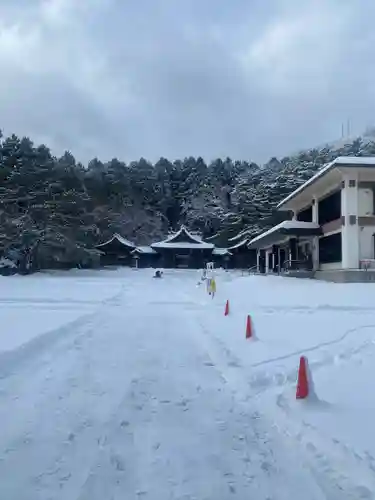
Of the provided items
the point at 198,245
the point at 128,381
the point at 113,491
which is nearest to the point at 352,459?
the point at 113,491

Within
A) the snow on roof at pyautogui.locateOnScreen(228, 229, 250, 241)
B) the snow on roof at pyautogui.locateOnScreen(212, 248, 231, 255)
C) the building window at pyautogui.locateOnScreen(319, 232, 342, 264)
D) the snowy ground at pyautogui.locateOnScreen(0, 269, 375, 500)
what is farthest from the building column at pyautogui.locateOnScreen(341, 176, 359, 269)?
the snow on roof at pyautogui.locateOnScreen(212, 248, 231, 255)

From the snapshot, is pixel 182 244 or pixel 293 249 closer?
pixel 293 249

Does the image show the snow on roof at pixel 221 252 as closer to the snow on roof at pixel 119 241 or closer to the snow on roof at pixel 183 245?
the snow on roof at pixel 183 245

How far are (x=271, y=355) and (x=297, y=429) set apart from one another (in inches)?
130

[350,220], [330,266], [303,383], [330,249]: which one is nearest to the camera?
[303,383]

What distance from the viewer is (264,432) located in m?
4.56

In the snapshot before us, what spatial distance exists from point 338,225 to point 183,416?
92.5 ft

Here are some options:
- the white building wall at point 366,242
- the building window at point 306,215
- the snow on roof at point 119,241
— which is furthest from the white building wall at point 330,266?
the snow on roof at point 119,241

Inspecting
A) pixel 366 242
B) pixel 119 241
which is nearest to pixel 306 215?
pixel 366 242

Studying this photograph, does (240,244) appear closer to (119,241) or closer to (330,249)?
(119,241)

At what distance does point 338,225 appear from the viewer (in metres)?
31.3

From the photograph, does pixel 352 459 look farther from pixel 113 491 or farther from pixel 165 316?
pixel 165 316

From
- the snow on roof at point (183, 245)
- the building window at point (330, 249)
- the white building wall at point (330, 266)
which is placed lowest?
the white building wall at point (330, 266)

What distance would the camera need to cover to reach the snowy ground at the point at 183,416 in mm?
3514
